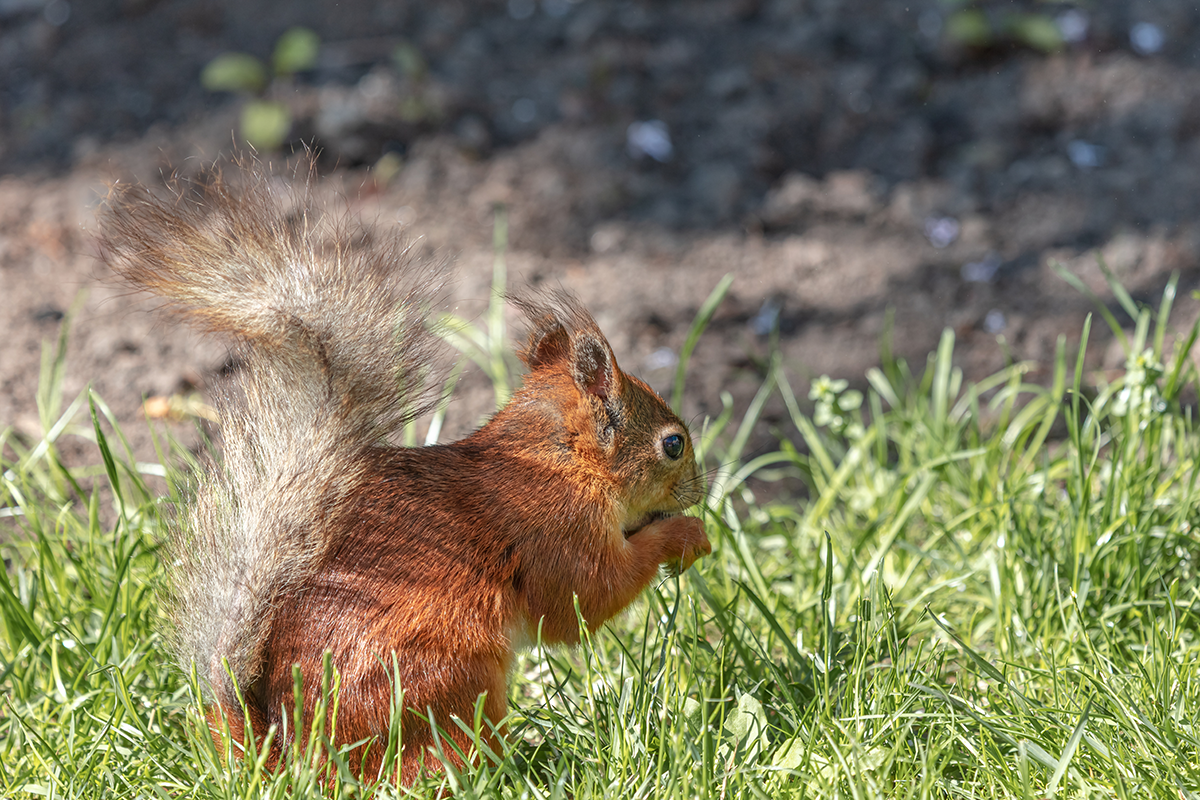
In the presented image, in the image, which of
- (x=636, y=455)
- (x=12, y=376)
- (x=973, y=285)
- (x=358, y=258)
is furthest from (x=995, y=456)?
(x=12, y=376)

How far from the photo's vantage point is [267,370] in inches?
62.1

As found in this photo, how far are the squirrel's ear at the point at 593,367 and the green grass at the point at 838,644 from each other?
397 mm

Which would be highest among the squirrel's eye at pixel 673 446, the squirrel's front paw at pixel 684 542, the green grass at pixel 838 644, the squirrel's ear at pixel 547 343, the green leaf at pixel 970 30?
the squirrel's ear at pixel 547 343

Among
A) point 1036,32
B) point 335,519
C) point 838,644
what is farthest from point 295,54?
point 838,644

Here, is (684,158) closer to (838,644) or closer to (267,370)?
(838,644)

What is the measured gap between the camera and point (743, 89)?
157 inches

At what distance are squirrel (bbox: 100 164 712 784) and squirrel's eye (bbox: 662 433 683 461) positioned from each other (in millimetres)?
180

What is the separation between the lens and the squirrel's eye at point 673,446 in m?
1.81

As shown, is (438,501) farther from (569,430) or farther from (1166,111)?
(1166,111)

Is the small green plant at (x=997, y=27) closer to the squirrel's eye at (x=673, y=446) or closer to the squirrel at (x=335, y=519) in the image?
the squirrel's eye at (x=673, y=446)

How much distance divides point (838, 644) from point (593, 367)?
697 millimetres

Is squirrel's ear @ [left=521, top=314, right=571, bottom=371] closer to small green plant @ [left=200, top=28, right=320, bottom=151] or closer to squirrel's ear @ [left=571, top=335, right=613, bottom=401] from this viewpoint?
squirrel's ear @ [left=571, top=335, right=613, bottom=401]

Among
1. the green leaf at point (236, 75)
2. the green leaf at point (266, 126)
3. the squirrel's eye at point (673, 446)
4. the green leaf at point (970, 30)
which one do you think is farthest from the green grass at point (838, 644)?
the green leaf at point (970, 30)

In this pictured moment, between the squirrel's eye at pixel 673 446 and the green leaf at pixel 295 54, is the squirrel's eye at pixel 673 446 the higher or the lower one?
the lower one
